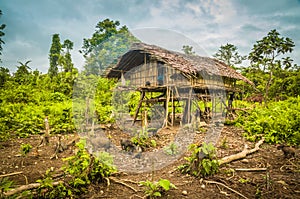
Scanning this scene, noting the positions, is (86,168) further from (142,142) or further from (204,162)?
(142,142)

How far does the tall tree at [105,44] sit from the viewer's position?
891 inches

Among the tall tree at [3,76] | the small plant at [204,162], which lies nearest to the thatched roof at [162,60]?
the small plant at [204,162]

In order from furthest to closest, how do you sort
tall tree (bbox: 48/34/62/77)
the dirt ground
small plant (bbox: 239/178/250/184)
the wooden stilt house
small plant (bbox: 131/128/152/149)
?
1. tall tree (bbox: 48/34/62/77)
2. the wooden stilt house
3. small plant (bbox: 131/128/152/149)
4. small plant (bbox: 239/178/250/184)
5. the dirt ground

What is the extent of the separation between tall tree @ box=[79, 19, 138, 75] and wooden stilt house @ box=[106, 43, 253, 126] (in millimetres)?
9263

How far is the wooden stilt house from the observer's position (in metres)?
10.8

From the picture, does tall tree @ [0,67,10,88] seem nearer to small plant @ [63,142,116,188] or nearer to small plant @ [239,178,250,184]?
small plant @ [63,142,116,188]

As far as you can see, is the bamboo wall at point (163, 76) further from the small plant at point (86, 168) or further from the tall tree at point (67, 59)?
the tall tree at point (67, 59)

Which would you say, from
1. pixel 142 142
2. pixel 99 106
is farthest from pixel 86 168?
pixel 99 106

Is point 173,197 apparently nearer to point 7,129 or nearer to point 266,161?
point 266,161

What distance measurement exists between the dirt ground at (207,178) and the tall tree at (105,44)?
16550 mm

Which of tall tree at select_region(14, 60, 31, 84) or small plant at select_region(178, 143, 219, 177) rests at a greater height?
tall tree at select_region(14, 60, 31, 84)

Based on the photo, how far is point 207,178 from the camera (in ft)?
13.7

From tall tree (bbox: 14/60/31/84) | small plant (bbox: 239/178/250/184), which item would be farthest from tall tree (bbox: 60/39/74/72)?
small plant (bbox: 239/178/250/184)

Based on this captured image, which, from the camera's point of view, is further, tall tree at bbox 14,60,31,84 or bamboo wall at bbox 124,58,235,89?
tall tree at bbox 14,60,31,84
